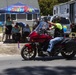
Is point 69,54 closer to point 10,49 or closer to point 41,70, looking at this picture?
point 41,70

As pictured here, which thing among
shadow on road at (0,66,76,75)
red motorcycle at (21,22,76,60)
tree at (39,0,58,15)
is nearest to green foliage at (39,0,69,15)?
tree at (39,0,58,15)

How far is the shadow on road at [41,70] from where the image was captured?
32.0 feet

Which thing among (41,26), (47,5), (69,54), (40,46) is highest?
(47,5)

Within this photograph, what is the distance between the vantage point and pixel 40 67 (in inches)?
430

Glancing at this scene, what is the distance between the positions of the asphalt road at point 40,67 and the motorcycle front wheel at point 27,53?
26 cm

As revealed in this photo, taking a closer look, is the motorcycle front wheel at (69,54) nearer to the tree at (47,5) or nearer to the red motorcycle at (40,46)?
the red motorcycle at (40,46)

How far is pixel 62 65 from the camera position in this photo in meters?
11.4

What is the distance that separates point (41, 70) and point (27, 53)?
257 centimetres

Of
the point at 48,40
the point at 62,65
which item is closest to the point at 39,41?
the point at 48,40

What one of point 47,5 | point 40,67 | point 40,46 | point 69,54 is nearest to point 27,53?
point 40,46

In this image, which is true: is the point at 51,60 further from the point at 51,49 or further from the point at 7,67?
the point at 7,67

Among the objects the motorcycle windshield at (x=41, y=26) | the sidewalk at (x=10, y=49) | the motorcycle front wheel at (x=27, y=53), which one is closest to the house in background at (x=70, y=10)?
the sidewalk at (x=10, y=49)

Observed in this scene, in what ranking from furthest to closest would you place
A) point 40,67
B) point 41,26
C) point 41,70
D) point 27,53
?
point 41,26 < point 27,53 < point 40,67 < point 41,70

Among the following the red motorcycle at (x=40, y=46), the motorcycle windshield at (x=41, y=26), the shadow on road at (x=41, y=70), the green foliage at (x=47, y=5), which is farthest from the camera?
the green foliage at (x=47, y=5)
